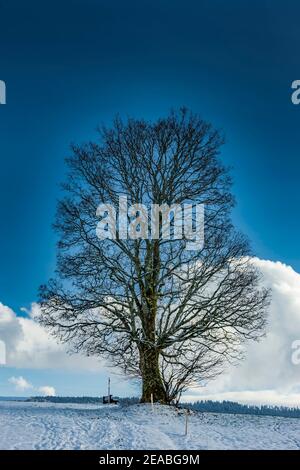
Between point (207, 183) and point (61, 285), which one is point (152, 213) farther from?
point (61, 285)

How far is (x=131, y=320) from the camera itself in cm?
2041

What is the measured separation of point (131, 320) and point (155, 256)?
2.67m

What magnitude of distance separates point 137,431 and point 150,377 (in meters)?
5.49

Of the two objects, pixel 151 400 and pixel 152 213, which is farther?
pixel 152 213

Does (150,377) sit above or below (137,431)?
above

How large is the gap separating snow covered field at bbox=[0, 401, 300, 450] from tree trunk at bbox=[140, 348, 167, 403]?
977mm

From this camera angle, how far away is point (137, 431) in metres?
14.8

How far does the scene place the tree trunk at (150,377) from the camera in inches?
797

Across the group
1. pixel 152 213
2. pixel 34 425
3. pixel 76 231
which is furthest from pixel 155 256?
pixel 34 425

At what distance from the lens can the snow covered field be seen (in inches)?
518

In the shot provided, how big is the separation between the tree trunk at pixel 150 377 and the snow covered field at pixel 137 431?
38.5 inches

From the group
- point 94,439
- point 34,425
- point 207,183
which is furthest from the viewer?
point 207,183

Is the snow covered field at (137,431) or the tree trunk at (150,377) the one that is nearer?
the snow covered field at (137,431)
